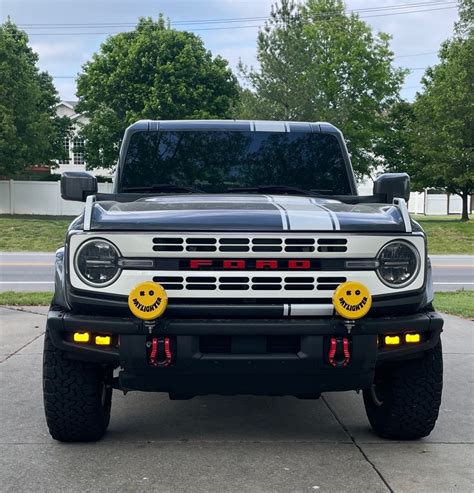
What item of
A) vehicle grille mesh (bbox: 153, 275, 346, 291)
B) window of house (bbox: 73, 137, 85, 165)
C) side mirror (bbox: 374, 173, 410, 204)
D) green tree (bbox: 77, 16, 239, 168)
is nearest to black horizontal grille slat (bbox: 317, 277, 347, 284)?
vehicle grille mesh (bbox: 153, 275, 346, 291)

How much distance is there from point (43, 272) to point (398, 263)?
535 inches

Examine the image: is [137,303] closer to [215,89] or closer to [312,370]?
[312,370]

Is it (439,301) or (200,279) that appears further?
(439,301)

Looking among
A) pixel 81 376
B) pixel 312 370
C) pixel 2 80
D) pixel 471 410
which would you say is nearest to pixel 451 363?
pixel 471 410

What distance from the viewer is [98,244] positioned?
12.6 ft

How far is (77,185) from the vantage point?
5.21 metres

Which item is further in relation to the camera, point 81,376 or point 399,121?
point 399,121

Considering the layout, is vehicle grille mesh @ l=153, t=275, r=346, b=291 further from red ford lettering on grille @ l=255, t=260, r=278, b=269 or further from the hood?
the hood

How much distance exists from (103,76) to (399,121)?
56.9ft

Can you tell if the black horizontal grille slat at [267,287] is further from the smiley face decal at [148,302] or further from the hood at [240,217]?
the smiley face decal at [148,302]

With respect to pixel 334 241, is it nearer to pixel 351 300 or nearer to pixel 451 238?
pixel 351 300

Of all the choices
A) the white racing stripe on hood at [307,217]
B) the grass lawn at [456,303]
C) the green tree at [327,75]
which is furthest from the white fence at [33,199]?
the white racing stripe on hood at [307,217]

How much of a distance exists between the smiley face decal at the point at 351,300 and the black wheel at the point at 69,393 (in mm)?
1475

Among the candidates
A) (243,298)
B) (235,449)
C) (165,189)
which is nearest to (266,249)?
(243,298)
